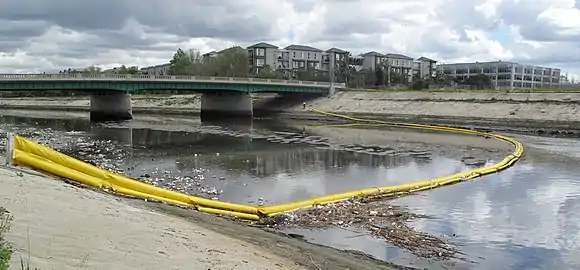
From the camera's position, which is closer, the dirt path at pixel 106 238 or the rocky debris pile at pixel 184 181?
the dirt path at pixel 106 238

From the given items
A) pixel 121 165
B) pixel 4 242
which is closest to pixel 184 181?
pixel 121 165

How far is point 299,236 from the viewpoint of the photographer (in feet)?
54.3

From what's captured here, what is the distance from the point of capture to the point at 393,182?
91.7 feet

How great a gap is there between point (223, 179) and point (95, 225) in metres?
15.5

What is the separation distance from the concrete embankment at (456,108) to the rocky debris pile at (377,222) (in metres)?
49.0

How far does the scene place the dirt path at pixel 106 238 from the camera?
9.45 metres

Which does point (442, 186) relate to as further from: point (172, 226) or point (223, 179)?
point (172, 226)

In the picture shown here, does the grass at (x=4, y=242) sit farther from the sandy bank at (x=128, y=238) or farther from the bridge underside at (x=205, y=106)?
the bridge underside at (x=205, y=106)

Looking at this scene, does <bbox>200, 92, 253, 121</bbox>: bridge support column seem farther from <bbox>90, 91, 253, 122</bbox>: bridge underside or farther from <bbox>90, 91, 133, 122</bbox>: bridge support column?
<bbox>90, 91, 133, 122</bbox>: bridge support column

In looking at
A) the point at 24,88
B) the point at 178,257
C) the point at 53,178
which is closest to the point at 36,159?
the point at 53,178

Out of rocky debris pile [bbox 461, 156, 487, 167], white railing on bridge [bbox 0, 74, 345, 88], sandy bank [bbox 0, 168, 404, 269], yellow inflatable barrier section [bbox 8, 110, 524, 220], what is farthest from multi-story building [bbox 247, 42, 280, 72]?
sandy bank [bbox 0, 168, 404, 269]

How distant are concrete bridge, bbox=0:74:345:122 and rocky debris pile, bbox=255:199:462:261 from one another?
63.7 m

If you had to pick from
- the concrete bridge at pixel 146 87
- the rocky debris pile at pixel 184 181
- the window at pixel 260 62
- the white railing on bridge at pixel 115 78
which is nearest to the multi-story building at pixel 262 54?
the window at pixel 260 62

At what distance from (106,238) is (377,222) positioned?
33.3 ft
